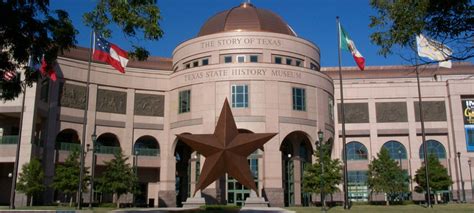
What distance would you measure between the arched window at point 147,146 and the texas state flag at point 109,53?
49.5 ft

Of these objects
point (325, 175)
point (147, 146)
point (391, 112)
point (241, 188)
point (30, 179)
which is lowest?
point (241, 188)

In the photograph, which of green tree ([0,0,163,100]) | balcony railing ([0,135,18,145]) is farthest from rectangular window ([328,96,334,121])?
green tree ([0,0,163,100])

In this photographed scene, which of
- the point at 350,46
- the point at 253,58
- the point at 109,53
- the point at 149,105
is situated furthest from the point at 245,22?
the point at 109,53

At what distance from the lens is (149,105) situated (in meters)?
58.7

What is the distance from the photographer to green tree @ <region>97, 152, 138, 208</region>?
1991 inches

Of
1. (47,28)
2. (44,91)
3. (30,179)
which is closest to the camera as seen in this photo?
(47,28)

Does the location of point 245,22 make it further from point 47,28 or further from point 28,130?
point 47,28

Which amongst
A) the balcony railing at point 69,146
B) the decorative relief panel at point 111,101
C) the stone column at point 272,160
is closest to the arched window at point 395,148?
the stone column at point 272,160

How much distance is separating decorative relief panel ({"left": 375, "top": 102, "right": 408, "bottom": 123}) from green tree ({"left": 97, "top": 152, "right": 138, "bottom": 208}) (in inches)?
1355

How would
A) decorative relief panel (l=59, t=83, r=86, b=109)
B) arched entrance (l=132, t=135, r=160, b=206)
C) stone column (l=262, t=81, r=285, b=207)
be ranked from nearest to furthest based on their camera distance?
stone column (l=262, t=81, r=285, b=207)
decorative relief panel (l=59, t=83, r=86, b=109)
arched entrance (l=132, t=135, r=160, b=206)

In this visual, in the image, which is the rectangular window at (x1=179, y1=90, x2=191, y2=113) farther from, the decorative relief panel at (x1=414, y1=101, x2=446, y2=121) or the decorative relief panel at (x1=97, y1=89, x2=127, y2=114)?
the decorative relief panel at (x1=414, y1=101, x2=446, y2=121)

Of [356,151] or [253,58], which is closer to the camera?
[253,58]

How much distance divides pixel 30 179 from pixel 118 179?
931 centimetres

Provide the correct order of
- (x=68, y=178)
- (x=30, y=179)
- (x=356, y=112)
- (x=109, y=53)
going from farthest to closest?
(x=356, y=112) < (x=68, y=178) < (x=30, y=179) < (x=109, y=53)
